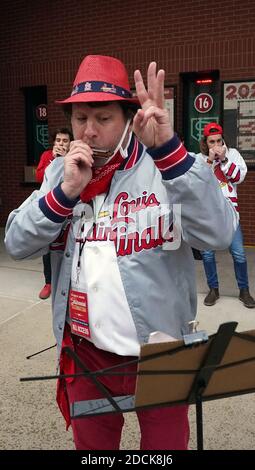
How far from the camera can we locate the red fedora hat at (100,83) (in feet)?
5.22

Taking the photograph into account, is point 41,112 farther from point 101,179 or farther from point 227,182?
point 101,179

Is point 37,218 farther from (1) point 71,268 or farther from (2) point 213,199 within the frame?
(2) point 213,199

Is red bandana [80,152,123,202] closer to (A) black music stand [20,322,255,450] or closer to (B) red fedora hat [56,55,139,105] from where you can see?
(B) red fedora hat [56,55,139,105]

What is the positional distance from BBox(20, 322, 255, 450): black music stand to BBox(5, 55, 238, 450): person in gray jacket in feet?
0.39

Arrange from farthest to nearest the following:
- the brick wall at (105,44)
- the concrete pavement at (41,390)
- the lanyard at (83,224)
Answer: the brick wall at (105,44) < the concrete pavement at (41,390) < the lanyard at (83,224)

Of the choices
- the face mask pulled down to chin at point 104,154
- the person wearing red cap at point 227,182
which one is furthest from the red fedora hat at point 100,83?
the person wearing red cap at point 227,182

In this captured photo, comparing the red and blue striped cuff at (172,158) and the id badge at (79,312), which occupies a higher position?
the red and blue striped cuff at (172,158)

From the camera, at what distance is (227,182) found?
4816 mm

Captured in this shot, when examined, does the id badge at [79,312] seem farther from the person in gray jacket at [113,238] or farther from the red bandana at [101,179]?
the red bandana at [101,179]

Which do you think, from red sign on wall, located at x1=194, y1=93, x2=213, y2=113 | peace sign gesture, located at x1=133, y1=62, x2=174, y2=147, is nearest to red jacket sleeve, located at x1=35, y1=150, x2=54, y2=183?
red sign on wall, located at x1=194, y1=93, x2=213, y2=113

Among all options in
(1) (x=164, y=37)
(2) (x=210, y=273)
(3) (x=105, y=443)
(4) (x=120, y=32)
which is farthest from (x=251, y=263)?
(3) (x=105, y=443)

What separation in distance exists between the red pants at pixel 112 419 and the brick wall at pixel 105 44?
6.20 m

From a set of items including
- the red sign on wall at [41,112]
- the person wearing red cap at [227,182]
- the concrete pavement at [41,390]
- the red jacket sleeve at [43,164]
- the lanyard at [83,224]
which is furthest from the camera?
the red sign on wall at [41,112]

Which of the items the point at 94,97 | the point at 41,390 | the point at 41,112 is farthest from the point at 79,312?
the point at 41,112
